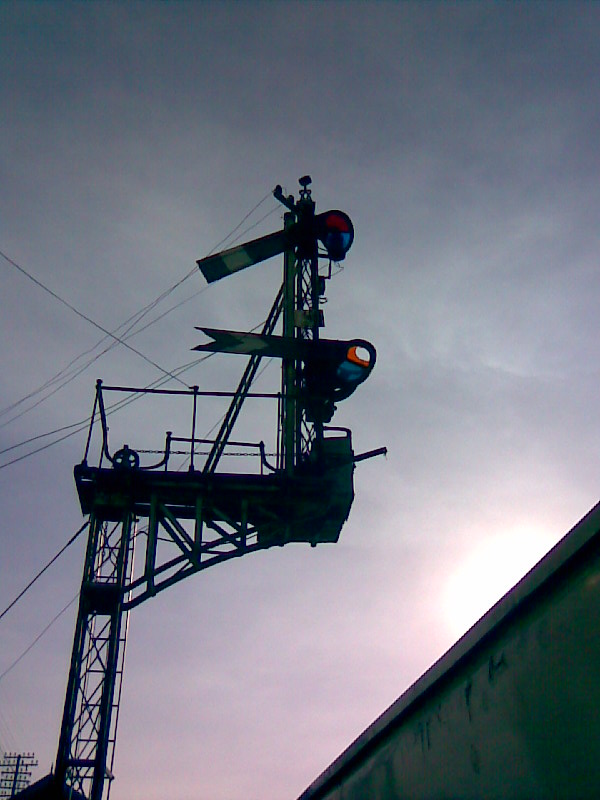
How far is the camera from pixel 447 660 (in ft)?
13.3

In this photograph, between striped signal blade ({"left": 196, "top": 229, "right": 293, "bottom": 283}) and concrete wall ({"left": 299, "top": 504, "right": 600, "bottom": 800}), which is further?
striped signal blade ({"left": 196, "top": 229, "right": 293, "bottom": 283})

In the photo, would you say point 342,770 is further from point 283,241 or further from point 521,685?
point 283,241

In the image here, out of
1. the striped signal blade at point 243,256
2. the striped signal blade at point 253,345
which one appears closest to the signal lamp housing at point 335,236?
the striped signal blade at point 243,256

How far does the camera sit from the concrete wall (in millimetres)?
2967

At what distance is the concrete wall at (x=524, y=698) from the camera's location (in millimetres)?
2967

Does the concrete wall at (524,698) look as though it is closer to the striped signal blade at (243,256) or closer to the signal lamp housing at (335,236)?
the striped signal blade at (243,256)

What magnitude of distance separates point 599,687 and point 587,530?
1.99 feet

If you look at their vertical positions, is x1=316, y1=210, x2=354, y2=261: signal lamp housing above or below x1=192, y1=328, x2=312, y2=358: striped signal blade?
above

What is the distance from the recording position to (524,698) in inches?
130

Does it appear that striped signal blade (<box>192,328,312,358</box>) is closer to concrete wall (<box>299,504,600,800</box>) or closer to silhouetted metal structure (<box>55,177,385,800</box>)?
silhouetted metal structure (<box>55,177,385,800</box>)

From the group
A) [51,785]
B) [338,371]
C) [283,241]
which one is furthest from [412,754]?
[283,241]

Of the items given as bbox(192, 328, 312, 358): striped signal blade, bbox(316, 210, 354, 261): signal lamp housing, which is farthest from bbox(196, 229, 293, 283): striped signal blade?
bbox(192, 328, 312, 358): striped signal blade

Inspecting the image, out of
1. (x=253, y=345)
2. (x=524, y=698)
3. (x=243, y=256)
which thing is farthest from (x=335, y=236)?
(x=524, y=698)

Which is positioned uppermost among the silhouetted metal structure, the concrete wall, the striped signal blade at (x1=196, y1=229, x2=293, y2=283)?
the striped signal blade at (x1=196, y1=229, x2=293, y2=283)
